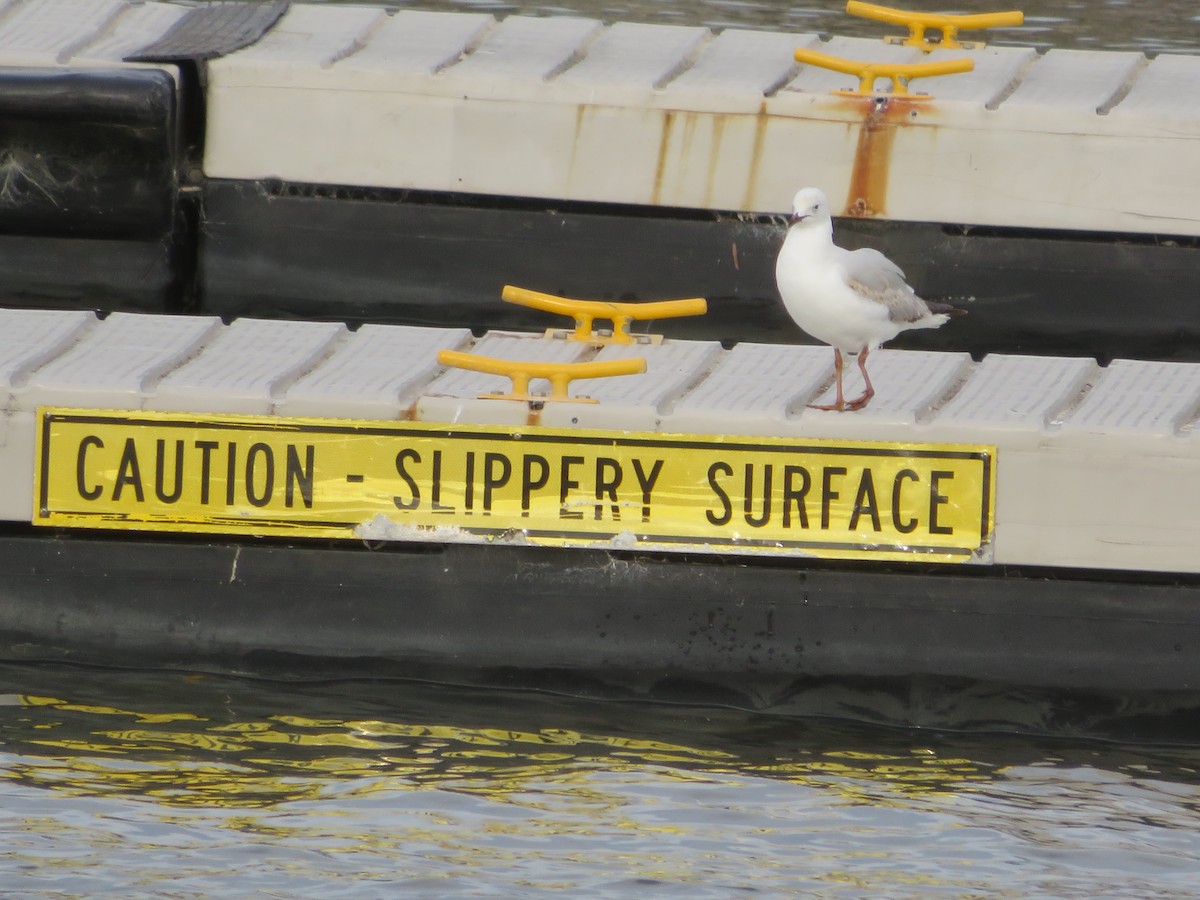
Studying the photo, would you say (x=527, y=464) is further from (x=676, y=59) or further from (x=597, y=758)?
(x=676, y=59)

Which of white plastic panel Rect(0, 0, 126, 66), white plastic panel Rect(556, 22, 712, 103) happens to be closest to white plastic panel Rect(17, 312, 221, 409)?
white plastic panel Rect(0, 0, 126, 66)

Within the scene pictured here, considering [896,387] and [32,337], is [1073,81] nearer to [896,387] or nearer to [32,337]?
[896,387]

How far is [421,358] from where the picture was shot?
513cm

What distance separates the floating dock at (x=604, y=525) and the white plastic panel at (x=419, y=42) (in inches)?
56.4

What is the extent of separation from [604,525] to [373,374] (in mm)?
742

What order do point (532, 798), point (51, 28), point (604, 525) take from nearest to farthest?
point (532, 798), point (604, 525), point (51, 28)

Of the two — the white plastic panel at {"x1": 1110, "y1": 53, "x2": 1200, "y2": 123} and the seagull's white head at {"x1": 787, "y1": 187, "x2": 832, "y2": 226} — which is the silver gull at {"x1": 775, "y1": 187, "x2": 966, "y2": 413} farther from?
the white plastic panel at {"x1": 1110, "y1": 53, "x2": 1200, "y2": 123}

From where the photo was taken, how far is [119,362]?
5.00m

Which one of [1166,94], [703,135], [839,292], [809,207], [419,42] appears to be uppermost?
[419,42]

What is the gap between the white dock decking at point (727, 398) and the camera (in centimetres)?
451

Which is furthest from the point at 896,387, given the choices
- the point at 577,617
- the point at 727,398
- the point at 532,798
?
the point at 532,798

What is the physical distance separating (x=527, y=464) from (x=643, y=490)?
0.90ft

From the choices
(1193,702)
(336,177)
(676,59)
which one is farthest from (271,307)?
(1193,702)

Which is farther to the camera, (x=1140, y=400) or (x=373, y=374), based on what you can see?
(x=373, y=374)
